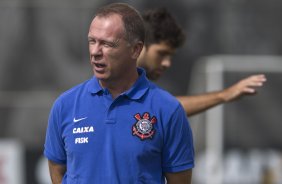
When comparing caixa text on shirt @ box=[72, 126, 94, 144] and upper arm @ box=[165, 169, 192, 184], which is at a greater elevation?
caixa text on shirt @ box=[72, 126, 94, 144]

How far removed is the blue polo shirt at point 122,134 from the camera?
3984mm

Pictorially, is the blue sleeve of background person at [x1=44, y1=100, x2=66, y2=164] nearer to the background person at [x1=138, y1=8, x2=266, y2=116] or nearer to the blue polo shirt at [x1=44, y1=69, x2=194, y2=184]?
the blue polo shirt at [x1=44, y1=69, x2=194, y2=184]

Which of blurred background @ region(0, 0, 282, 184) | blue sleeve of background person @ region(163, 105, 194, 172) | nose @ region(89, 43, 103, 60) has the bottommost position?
blue sleeve of background person @ region(163, 105, 194, 172)

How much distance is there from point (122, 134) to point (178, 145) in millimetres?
245

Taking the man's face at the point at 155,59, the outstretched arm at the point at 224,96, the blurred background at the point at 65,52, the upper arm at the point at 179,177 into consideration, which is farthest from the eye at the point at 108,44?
the blurred background at the point at 65,52

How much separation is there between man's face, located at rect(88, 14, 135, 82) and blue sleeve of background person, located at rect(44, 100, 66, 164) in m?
0.28

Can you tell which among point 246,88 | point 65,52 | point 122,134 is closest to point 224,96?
point 246,88

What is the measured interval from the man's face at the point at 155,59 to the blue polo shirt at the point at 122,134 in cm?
113

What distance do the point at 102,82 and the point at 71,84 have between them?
6.41 m

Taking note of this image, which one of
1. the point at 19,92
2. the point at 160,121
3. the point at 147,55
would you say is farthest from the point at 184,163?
the point at 19,92

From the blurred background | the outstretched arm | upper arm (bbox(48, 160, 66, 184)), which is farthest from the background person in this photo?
the blurred background

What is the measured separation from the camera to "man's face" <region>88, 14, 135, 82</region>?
13.0ft

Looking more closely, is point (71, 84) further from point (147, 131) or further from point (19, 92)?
point (147, 131)

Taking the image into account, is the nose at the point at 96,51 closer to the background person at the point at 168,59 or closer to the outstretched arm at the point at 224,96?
the background person at the point at 168,59
